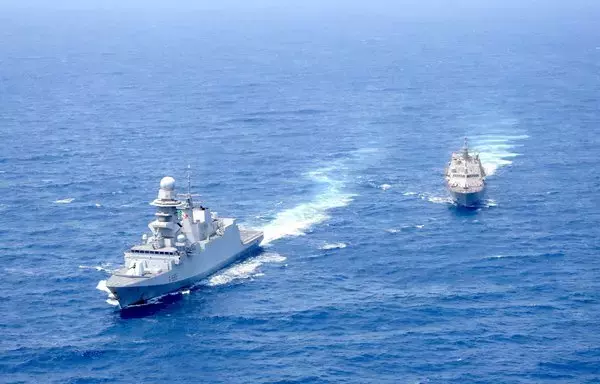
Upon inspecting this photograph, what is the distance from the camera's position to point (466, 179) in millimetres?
164125

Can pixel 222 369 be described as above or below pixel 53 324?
below

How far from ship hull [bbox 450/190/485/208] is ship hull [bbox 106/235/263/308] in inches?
1509

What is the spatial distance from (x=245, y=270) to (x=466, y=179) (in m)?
46.3

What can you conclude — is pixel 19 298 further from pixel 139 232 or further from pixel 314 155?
pixel 314 155

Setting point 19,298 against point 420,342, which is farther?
point 19,298

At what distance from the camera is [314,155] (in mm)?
192250

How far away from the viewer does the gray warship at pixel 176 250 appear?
12488 centimetres

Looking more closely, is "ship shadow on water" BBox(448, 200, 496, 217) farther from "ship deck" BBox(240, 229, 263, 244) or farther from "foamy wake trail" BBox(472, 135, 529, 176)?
"ship deck" BBox(240, 229, 263, 244)

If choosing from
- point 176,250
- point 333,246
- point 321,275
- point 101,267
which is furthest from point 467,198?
point 101,267

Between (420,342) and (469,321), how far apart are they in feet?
27.5

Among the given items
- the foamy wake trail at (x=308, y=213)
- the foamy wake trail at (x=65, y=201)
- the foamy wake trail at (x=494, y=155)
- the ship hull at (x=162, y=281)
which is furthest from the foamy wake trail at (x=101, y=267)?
the foamy wake trail at (x=494, y=155)

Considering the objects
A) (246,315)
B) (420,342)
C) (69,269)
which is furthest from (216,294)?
(420,342)

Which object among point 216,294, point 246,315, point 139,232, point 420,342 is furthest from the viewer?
point 139,232

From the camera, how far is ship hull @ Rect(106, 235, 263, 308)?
121875 mm
